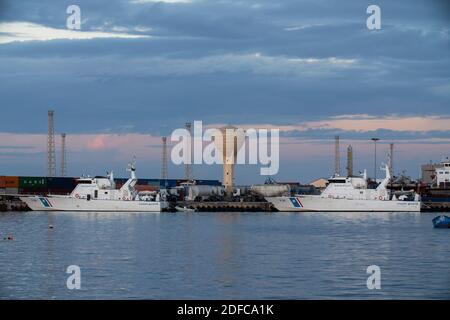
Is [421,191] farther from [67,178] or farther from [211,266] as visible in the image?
[211,266]

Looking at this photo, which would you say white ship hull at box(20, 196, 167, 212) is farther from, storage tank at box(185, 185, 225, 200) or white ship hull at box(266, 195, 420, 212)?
storage tank at box(185, 185, 225, 200)

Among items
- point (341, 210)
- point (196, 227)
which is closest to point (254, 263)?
point (196, 227)

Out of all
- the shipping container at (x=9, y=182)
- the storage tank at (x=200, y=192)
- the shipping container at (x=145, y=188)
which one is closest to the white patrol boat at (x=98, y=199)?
the shipping container at (x=9, y=182)

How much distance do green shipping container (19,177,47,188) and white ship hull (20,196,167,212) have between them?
17.2m

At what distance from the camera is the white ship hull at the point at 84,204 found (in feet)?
352

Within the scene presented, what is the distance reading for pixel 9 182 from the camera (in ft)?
429

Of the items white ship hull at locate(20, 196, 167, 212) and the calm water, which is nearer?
the calm water

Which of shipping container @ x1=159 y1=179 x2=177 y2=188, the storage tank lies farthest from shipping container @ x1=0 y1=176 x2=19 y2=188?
shipping container @ x1=159 y1=179 x2=177 y2=188

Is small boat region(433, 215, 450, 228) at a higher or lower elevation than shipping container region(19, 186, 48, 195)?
lower

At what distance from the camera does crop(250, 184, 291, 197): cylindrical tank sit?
423 feet

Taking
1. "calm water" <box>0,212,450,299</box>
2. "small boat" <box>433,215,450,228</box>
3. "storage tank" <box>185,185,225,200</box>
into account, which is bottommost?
"calm water" <box>0,212,450,299</box>

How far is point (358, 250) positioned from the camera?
156 feet

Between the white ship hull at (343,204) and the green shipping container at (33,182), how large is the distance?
37465mm

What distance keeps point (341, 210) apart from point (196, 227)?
42.3 metres
